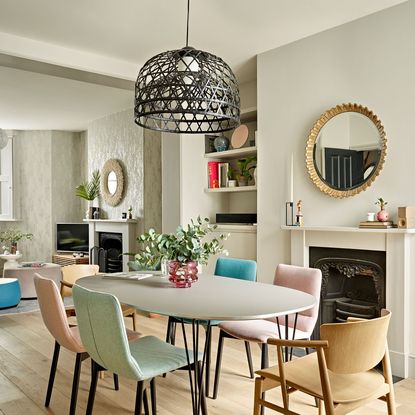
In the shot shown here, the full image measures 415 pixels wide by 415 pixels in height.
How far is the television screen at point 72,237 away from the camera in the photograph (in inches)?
329

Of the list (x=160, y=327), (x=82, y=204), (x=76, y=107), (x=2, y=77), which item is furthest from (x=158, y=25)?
(x=82, y=204)

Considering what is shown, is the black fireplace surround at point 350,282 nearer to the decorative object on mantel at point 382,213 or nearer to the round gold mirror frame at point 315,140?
the decorative object on mantel at point 382,213

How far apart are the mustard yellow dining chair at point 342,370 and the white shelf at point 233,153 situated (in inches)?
113

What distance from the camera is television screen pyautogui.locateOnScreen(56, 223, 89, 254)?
27.4ft

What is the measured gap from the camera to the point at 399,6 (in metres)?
3.38

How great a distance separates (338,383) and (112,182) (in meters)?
5.83

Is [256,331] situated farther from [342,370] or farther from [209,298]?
[342,370]

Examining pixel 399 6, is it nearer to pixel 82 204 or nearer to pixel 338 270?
pixel 338 270

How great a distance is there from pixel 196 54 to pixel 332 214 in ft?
6.46

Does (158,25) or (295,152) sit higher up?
(158,25)

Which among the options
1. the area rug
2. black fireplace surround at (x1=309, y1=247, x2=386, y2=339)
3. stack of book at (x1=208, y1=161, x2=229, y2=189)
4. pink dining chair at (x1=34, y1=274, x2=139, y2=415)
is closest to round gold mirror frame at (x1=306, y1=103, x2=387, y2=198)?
black fireplace surround at (x1=309, y1=247, x2=386, y2=339)

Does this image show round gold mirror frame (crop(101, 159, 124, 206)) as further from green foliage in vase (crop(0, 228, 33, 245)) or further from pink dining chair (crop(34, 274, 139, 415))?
pink dining chair (crop(34, 274, 139, 415))

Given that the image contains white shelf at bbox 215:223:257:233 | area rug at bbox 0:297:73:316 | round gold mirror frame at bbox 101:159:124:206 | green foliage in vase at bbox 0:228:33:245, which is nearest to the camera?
white shelf at bbox 215:223:257:233

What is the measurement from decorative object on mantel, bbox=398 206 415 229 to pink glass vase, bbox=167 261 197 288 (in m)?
1.50
